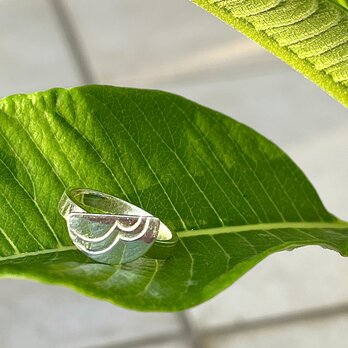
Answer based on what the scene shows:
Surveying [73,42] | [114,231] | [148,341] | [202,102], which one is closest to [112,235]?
[114,231]

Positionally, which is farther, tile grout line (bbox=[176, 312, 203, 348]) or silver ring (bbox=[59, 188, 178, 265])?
tile grout line (bbox=[176, 312, 203, 348])

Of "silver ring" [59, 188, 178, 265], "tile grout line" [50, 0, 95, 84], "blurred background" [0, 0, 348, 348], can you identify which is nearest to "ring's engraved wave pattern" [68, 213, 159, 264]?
"silver ring" [59, 188, 178, 265]

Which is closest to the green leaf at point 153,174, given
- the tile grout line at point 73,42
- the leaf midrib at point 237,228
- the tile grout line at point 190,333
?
the leaf midrib at point 237,228

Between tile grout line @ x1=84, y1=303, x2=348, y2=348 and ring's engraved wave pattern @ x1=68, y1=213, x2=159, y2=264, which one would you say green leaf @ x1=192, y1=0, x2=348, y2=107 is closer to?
ring's engraved wave pattern @ x1=68, y1=213, x2=159, y2=264

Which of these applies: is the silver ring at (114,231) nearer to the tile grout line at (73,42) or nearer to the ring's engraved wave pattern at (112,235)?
the ring's engraved wave pattern at (112,235)

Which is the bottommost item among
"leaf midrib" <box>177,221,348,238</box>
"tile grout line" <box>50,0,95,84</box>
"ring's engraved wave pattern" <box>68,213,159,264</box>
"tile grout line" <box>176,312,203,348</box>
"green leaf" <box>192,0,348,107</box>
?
"tile grout line" <box>176,312,203,348</box>

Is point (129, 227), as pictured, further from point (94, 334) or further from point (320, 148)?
point (320, 148)
